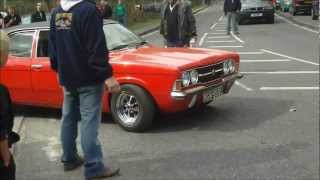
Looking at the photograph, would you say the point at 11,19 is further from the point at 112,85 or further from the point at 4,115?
the point at 4,115

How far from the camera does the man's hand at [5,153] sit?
330cm

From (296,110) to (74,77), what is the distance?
406 cm

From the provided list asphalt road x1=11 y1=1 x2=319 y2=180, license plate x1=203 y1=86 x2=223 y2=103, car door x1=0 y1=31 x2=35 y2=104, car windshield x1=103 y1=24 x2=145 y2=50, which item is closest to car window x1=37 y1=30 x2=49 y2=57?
car door x1=0 y1=31 x2=35 y2=104

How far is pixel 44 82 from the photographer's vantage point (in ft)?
26.4

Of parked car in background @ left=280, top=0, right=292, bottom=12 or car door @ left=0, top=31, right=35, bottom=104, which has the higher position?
car door @ left=0, top=31, right=35, bottom=104

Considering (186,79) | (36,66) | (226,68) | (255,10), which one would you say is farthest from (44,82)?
(255,10)

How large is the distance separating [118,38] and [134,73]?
1.03m

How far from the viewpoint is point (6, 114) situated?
330 cm

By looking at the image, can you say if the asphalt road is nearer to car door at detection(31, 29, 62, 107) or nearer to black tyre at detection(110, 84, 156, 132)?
black tyre at detection(110, 84, 156, 132)

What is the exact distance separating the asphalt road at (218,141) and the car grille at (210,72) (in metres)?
0.58

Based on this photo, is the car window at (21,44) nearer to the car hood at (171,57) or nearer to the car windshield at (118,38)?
the car windshield at (118,38)

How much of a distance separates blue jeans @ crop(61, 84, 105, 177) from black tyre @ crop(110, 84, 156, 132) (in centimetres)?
149

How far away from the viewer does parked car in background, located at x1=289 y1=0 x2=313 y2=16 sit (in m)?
35.4

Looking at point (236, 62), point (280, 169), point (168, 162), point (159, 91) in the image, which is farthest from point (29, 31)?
point (280, 169)
